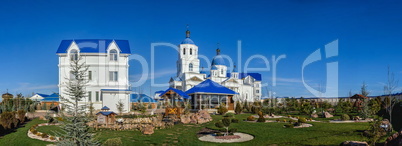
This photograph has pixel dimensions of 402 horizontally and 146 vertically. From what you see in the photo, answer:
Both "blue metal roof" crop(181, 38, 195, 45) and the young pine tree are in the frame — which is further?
"blue metal roof" crop(181, 38, 195, 45)

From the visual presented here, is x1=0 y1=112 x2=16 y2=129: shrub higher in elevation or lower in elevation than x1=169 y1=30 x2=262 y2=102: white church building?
lower

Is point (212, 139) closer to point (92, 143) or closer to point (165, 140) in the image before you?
point (165, 140)

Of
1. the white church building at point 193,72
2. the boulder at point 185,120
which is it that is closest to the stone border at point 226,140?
the boulder at point 185,120

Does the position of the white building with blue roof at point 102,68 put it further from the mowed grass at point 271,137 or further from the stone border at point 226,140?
the stone border at point 226,140

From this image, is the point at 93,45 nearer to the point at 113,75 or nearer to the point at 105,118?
the point at 113,75

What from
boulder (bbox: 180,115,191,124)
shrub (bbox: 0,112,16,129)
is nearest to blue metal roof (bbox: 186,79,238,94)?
boulder (bbox: 180,115,191,124)

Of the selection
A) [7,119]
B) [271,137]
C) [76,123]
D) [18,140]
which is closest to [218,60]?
[7,119]

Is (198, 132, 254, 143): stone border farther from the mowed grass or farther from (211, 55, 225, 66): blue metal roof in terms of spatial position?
(211, 55, 225, 66): blue metal roof

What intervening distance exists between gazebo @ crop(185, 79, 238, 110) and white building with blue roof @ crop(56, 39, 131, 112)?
10379mm

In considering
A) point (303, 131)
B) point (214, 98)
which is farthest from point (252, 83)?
point (303, 131)

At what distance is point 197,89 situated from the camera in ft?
150

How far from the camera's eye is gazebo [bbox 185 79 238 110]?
Answer: 45594 millimetres

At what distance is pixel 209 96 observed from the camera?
152 feet

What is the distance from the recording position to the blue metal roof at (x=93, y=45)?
132 feet
